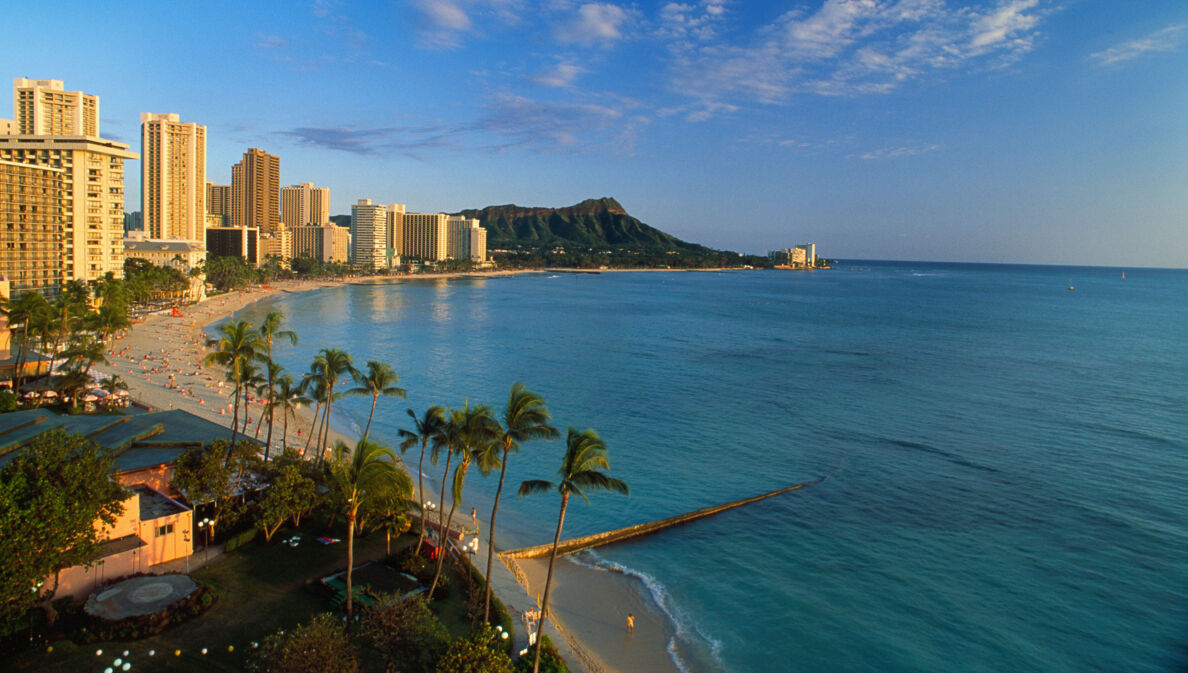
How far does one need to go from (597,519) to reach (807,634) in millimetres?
10507

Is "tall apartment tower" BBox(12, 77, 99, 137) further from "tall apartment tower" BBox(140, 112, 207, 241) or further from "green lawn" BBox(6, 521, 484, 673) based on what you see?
"green lawn" BBox(6, 521, 484, 673)

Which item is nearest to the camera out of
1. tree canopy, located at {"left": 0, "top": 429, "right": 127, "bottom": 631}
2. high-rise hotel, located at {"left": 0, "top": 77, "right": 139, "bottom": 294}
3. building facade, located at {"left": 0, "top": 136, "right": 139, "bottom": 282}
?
tree canopy, located at {"left": 0, "top": 429, "right": 127, "bottom": 631}

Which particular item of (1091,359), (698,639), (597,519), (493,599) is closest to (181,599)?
(493,599)

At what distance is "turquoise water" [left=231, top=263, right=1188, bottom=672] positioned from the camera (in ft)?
70.3

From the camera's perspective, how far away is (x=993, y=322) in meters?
111

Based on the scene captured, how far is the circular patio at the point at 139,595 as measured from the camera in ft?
53.3

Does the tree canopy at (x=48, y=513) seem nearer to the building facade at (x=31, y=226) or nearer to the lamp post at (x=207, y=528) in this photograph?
the lamp post at (x=207, y=528)

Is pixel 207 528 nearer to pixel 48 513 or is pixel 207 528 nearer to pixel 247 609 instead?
pixel 247 609

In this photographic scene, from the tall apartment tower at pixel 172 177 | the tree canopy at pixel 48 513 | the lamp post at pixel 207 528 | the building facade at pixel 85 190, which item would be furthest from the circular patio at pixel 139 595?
the tall apartment tower at pixel 172 177

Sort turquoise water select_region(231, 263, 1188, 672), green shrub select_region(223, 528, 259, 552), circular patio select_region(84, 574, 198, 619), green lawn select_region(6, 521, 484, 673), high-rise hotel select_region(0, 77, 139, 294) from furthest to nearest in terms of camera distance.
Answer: high-rise hotel select_region(0, 77, 139, 294), turquoise water select_region(231, 263, 1188, 672), green shrub select_region(223, 528, 259, 552), circular patio select_region(84, 574, 198, 619), green lawn select_region(6, 521, 484, 673)

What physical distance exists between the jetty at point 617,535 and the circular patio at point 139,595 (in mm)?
10190

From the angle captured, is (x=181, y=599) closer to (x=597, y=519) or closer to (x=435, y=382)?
(x=597, y=519)

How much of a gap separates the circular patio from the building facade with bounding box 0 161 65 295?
228ft

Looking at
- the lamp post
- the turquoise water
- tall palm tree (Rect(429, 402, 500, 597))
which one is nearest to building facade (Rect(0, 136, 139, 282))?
the turquoise water
